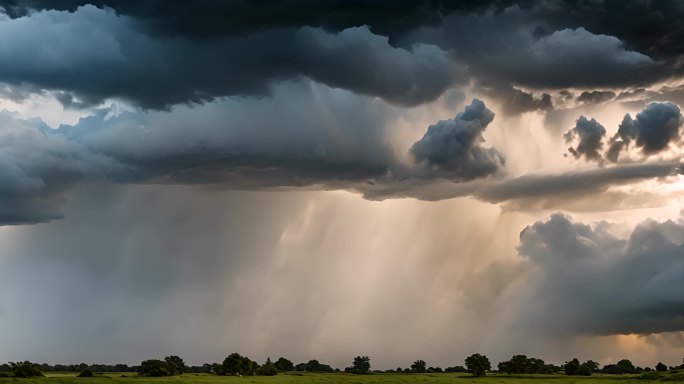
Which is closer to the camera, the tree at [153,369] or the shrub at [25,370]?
the shrub at [25,370]

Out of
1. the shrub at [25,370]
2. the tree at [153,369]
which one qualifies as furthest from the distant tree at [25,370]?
the tree at [153,369]

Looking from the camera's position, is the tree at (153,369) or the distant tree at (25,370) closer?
the distant tree at (25,370)

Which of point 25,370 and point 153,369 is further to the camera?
point 153,369

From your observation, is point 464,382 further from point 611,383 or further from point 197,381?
point 197,381

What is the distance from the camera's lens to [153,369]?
595ft

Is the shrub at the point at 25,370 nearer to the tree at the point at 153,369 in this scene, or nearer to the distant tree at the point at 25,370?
the distant tree at the point at 25,370

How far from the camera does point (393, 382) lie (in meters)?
194

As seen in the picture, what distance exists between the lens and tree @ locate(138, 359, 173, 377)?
18038 centimetres

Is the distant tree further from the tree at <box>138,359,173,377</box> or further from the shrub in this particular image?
the tree at <box>138,359,173,377</box>

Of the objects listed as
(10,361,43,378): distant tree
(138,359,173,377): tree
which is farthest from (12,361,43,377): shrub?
(138,359,173,377): tree

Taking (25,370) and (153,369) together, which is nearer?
(25,370)

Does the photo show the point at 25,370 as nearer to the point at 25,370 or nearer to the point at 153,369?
the point at 25,370

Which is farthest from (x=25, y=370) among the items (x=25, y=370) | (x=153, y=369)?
(x=153, y=369)

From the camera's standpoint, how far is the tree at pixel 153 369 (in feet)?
592
